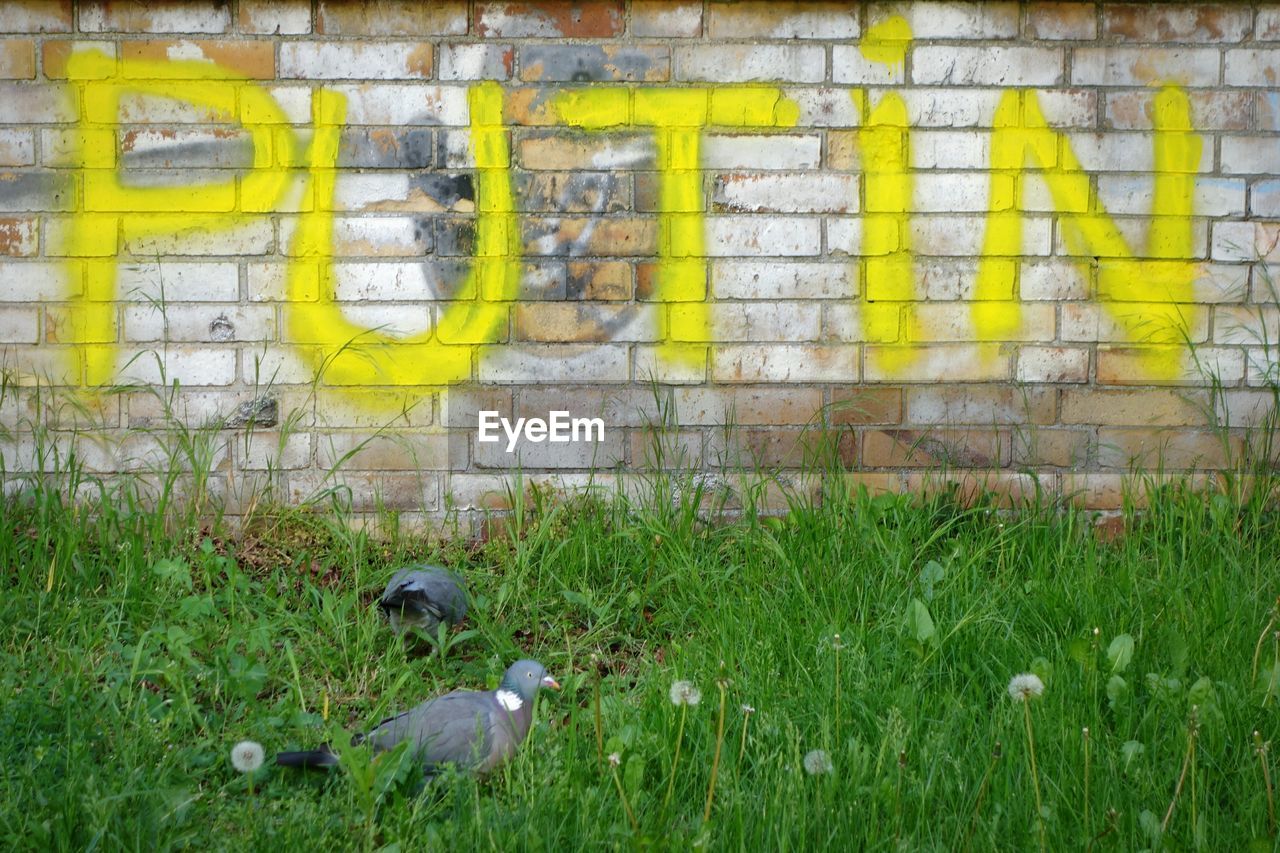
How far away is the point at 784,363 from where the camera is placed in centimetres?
315

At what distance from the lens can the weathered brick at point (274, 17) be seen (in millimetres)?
3021

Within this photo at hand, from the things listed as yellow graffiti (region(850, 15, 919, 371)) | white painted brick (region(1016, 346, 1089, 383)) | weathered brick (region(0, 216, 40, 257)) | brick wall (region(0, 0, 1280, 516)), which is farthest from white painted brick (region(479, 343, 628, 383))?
weathered brick (region(0, 216, 40, 257))

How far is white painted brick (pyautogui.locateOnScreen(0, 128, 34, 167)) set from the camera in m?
3.02

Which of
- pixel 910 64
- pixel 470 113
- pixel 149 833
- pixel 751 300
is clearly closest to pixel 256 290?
pixel 470 113

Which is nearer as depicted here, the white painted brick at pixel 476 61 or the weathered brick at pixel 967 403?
the white painted brick at pixel 476 61

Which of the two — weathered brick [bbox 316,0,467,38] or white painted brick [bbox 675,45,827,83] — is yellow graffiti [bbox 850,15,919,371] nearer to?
white painted brick [bbox 675,45,827,83]

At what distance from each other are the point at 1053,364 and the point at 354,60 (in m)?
2.21

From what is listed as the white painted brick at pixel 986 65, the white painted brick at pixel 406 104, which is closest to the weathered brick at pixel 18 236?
the white painted brick at pixel 406 104

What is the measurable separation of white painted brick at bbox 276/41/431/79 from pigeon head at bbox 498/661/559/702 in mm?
1800

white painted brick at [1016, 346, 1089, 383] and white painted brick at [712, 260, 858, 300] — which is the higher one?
Result: white painted brick at [712, 260, 858, 300]

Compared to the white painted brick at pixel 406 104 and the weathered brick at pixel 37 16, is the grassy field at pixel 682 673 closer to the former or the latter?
the white painted brick at pixel 406 104

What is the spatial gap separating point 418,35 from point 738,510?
64.8 inches

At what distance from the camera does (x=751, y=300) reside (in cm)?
313

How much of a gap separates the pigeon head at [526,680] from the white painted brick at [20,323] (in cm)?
192
